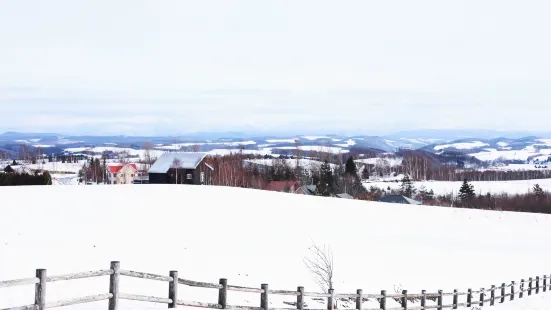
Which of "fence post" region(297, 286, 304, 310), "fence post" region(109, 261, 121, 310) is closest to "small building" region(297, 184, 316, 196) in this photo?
"fence post" region(297, 286, 304, 310)

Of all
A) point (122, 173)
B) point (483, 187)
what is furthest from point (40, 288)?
point (483, 187)

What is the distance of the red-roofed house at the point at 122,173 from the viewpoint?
124 m

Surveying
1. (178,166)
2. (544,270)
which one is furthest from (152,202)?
(178,166)

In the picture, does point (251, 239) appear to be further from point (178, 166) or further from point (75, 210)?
point (178, 166)

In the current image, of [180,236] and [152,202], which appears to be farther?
[152,202]

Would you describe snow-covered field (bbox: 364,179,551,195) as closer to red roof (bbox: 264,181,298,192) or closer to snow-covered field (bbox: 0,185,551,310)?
red roof (bbox: 264,181,298,192)

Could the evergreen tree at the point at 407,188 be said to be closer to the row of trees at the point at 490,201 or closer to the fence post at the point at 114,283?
the row of trees at the point at 490,201

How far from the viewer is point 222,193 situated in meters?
44.5

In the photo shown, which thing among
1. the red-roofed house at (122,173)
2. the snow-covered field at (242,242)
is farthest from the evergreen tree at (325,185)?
the snow-covered field at (242,242)

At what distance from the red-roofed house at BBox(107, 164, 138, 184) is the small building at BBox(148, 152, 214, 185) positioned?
165 ft

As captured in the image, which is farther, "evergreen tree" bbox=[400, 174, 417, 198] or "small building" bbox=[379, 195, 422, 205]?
"evergreen tree" bbox=[400, 174, 417, 198]

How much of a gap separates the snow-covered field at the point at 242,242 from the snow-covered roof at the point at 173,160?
Result: 28.5 meters

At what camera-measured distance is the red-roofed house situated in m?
124

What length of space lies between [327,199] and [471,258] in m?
14.5
